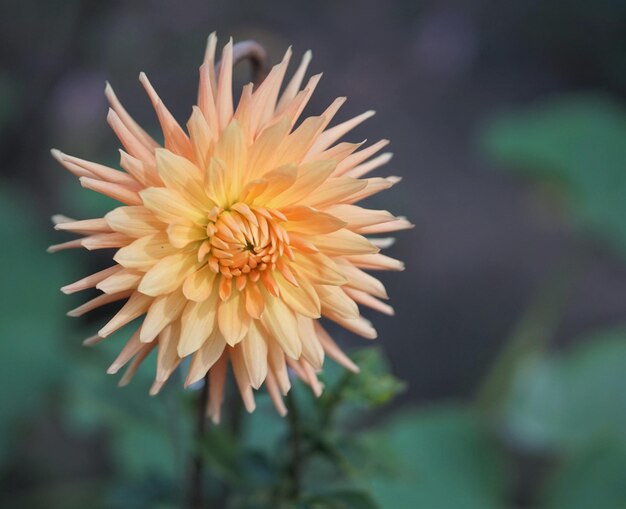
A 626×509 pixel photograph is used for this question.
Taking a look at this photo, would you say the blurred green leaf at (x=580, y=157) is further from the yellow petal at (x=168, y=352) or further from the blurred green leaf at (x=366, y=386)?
the yellow petal at (x=168, y=352)

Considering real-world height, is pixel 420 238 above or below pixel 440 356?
above

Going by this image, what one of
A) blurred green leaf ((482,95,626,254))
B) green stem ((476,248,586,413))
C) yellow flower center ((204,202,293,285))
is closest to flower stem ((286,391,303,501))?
yellow flower center ((204,202,293,285))

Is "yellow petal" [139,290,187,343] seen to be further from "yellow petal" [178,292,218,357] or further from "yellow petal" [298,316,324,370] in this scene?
"yellow petal" [298,316,324,370]

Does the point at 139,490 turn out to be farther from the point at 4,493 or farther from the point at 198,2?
the point at 198,2

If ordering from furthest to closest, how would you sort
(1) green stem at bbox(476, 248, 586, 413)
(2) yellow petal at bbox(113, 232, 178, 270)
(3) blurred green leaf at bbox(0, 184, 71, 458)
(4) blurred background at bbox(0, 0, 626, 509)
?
(1) green stem at bbox(476, 248, 586, 413), (3) blurred green leaf at bbox(0, 184, 71, 458), (4) blurred background at bbox(0, 0, 626, 509), (2) yellow petal at bbox(113, 232, 178, 270)

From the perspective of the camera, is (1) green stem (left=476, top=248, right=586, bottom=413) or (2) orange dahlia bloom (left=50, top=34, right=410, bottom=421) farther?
(1) green stem (left=476, top=248, right=586, bottom=413)

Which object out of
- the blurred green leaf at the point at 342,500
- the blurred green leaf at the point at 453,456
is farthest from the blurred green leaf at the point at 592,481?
the blurred green leaf at the point at 342,500

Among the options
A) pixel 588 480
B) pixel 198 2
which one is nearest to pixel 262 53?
pixel 588 480
